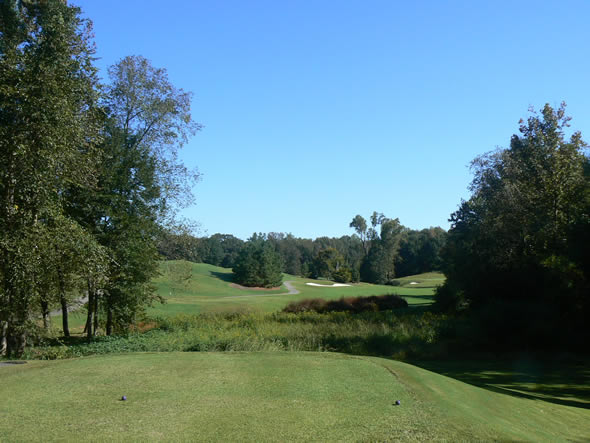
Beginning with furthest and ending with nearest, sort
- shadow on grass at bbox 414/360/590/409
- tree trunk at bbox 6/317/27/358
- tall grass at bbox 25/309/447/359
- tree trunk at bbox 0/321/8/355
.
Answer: tree trunk at bbox 0/321/8/355 → tall grass at bbox 25/309/447/359 → tree trunk at bbox 6/317/27/358 → shadow on grass at bbox 414/360/590/409

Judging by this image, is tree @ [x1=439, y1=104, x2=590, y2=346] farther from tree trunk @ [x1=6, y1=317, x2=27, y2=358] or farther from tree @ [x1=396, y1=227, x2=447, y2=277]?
tree @ [x1=396, y1=227, x2=447, y2=277]

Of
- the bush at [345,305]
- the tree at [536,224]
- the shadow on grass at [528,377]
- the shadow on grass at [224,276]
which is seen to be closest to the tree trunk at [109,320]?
the shadow on grass at [528,377]

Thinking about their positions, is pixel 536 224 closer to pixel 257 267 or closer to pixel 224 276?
pixel 257 267

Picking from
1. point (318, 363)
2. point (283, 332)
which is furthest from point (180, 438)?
point (283, 332)

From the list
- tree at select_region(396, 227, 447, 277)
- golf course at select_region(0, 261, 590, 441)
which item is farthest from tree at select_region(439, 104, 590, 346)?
tree at select_region(396, 227, 447, 277)

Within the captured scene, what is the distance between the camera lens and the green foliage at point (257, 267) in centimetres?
6719

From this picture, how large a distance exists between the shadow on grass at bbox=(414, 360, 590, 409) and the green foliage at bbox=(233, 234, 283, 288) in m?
49.5

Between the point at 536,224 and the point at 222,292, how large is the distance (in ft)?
140

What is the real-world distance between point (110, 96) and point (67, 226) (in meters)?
9.77

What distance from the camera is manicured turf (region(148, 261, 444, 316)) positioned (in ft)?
82.5

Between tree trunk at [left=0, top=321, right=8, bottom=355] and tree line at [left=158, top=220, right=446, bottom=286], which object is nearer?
tree trunk at [left=0, top=321, right=8, bottom=355]

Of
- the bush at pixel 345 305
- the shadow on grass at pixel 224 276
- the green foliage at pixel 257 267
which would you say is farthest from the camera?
the shadow on grass at pixel 224 276

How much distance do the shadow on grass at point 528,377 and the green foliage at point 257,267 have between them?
4952cm

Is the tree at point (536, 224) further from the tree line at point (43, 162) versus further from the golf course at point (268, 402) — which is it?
the tree line at point (43, 162)
